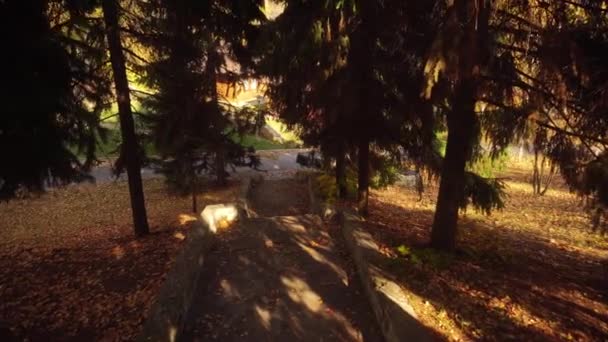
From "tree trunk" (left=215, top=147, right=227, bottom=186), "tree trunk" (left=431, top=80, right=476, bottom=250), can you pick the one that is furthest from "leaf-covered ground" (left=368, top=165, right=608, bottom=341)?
"tree trunk" (left=215, top=147, right=227, bottom=186)

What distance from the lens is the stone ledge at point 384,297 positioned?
4938mm

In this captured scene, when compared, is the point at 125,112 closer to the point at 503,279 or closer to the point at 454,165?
the point at 454,165

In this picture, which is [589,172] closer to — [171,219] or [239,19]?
[239,19]

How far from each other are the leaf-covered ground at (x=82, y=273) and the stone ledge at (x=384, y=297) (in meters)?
3.81

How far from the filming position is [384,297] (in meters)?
5.81

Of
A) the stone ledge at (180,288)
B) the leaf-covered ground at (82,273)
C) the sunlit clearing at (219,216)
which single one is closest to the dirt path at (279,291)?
the stone ledge at (180,288)

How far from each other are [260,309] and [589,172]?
5.96m

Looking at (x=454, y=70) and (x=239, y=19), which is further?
(x=239, y=19)

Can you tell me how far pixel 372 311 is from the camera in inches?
248

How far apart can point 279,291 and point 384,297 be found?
2.15 m

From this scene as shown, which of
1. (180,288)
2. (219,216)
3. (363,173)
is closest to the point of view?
(180,288)

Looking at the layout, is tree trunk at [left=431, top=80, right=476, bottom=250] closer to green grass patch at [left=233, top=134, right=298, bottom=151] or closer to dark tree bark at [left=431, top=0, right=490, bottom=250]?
dark tree bark at [left=431, top=0, right=490, bottom=250]

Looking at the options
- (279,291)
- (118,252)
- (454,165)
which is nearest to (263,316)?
(279,291)

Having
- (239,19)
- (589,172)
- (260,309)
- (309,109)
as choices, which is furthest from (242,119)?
(589,172)
